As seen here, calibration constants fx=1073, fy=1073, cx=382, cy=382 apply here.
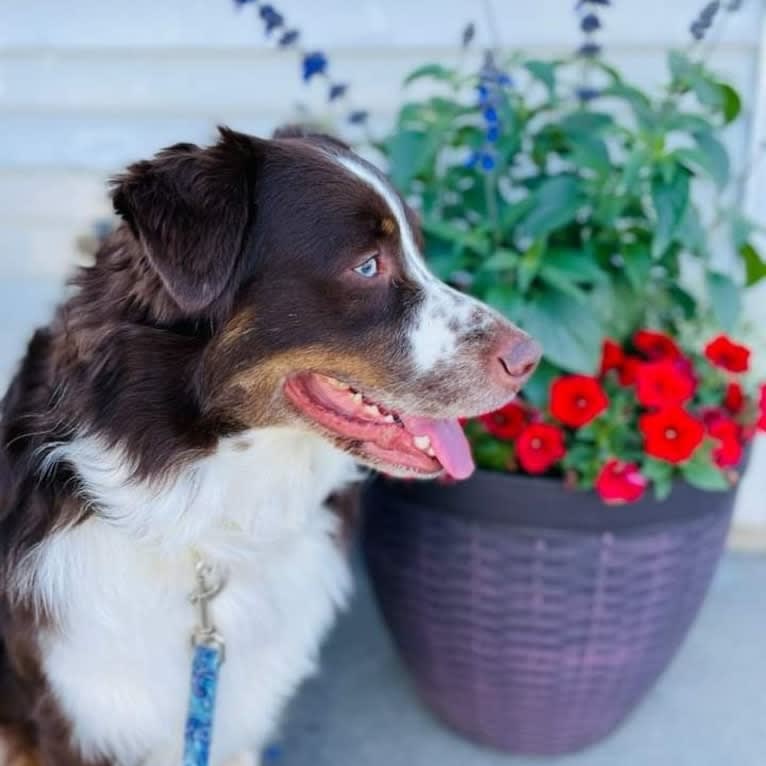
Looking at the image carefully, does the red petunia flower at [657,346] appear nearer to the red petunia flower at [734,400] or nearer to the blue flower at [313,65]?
the red petunia flower at [734,400]

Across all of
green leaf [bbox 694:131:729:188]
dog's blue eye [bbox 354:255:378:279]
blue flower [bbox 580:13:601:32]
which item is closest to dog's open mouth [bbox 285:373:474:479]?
dog's blue eye [bbox 354:255:378:279]

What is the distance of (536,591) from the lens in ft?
8.66

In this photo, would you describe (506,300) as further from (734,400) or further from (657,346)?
(734,400)

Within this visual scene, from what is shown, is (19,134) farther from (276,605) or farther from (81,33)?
(276,605)

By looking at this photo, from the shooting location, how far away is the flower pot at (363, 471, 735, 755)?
101 inches

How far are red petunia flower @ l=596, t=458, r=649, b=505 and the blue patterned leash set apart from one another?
0.89m

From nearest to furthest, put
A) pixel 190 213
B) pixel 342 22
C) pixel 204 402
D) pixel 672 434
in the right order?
1. pixel 190 213
2. pixel 204 402
3. pixel 672 434
4. pixel 342 22

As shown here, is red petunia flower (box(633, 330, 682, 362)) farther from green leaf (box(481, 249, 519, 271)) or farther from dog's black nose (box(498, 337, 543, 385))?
dog's black nose (box(498, 337, 543, 385))

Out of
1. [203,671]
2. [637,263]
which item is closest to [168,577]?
[203,671]

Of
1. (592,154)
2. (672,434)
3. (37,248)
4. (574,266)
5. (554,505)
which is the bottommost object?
(37,248)

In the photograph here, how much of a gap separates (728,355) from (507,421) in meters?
0.55

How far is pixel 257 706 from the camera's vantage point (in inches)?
99.4

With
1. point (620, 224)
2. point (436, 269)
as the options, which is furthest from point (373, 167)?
point (620, 224)

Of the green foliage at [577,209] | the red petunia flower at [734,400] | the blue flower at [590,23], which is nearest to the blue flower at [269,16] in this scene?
the green foliage at [577,209]
